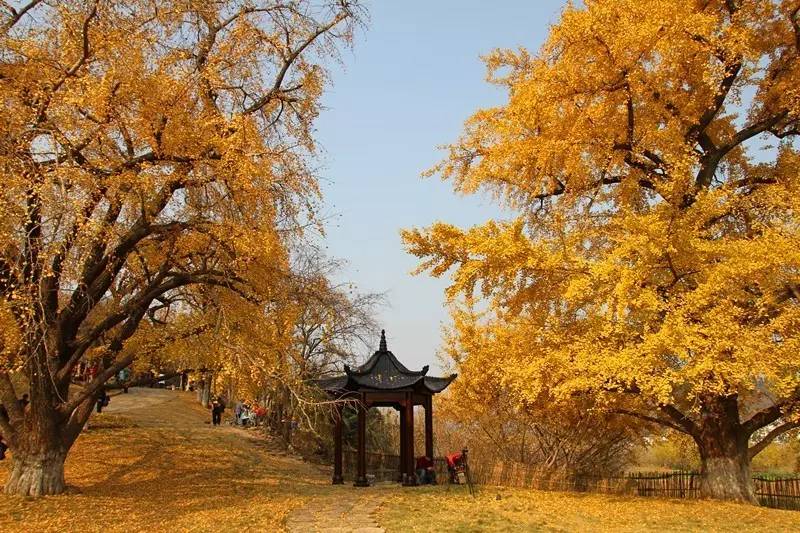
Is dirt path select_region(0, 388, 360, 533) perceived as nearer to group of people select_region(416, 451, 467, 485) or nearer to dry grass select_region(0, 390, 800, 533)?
dry grass select_region(0, 390, 800, 533)

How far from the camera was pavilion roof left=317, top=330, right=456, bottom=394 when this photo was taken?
1430cm

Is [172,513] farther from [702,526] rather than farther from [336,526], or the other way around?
[702,526]

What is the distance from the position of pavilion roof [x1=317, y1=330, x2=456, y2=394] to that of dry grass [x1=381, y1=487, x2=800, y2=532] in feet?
9.03

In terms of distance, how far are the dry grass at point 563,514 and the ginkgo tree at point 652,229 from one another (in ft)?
6.03

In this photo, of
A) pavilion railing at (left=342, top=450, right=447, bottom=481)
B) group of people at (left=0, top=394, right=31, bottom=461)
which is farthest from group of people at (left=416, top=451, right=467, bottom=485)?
group of people at (left=0, top=394, right=31, bottom=461)

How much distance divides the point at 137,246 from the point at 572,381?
8376mm

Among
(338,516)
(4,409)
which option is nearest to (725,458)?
(338,516)

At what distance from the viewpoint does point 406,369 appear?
15.0 m

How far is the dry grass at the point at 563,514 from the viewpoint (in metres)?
8.73

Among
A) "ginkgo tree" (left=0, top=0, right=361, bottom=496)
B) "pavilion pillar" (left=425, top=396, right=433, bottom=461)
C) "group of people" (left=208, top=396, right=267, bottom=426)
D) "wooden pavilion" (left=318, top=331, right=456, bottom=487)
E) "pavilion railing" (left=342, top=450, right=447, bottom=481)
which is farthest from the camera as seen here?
"group of people" (left=208, top=396, right=267, bottom=426)

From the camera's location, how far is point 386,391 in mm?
14430

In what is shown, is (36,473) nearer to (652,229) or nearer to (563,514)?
(563,514)

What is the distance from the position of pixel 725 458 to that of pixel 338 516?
823 cm

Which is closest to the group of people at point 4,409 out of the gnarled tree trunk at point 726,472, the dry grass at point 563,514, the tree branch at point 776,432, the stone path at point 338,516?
the stone path at point 338,516
